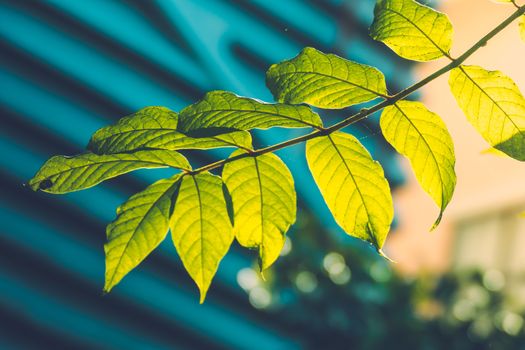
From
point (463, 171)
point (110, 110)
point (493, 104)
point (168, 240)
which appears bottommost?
point (493, 104)

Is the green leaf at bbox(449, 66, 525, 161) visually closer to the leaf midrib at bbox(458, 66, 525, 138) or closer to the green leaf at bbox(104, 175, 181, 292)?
the leaf midrib at bbox(458, 66, 525, 138)

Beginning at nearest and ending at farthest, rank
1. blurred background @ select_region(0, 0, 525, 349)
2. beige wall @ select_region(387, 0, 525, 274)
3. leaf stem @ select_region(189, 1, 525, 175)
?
leaf stem @ select_region(189, 1, 525, 175) < blurred background @ select_region(0, 0, 525, 349) < beige wall @ select_region(387, 0, 525, 274)

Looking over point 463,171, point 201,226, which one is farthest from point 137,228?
point 463,171

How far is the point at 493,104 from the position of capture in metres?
0.62

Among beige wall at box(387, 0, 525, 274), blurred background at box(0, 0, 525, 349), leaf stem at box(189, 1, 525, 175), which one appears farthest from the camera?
beige wall at box(387, 0, 525, 274)

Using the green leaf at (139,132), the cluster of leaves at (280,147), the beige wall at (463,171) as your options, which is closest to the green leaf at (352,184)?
the cluster of leaves at (280,147)

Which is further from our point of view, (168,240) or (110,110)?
(168,240)

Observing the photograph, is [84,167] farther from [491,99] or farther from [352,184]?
[491,99]

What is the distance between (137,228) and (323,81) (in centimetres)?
26

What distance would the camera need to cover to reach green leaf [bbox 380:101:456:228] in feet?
2.03

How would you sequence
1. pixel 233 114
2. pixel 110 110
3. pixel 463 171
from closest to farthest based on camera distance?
pixel 233 114
pixel 110 110
pixel 463 171

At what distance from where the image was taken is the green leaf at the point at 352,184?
0.64 metres

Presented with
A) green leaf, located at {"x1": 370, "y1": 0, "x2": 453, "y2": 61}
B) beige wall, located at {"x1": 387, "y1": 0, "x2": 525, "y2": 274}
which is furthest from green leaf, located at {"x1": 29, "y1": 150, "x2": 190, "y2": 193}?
beige wall, located at {"x1": 387, "y1": 0, "x2": 525, "y2": 274}

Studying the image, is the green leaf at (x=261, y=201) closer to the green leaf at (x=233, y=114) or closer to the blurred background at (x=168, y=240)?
the green leaf at (x=233, y=114)
